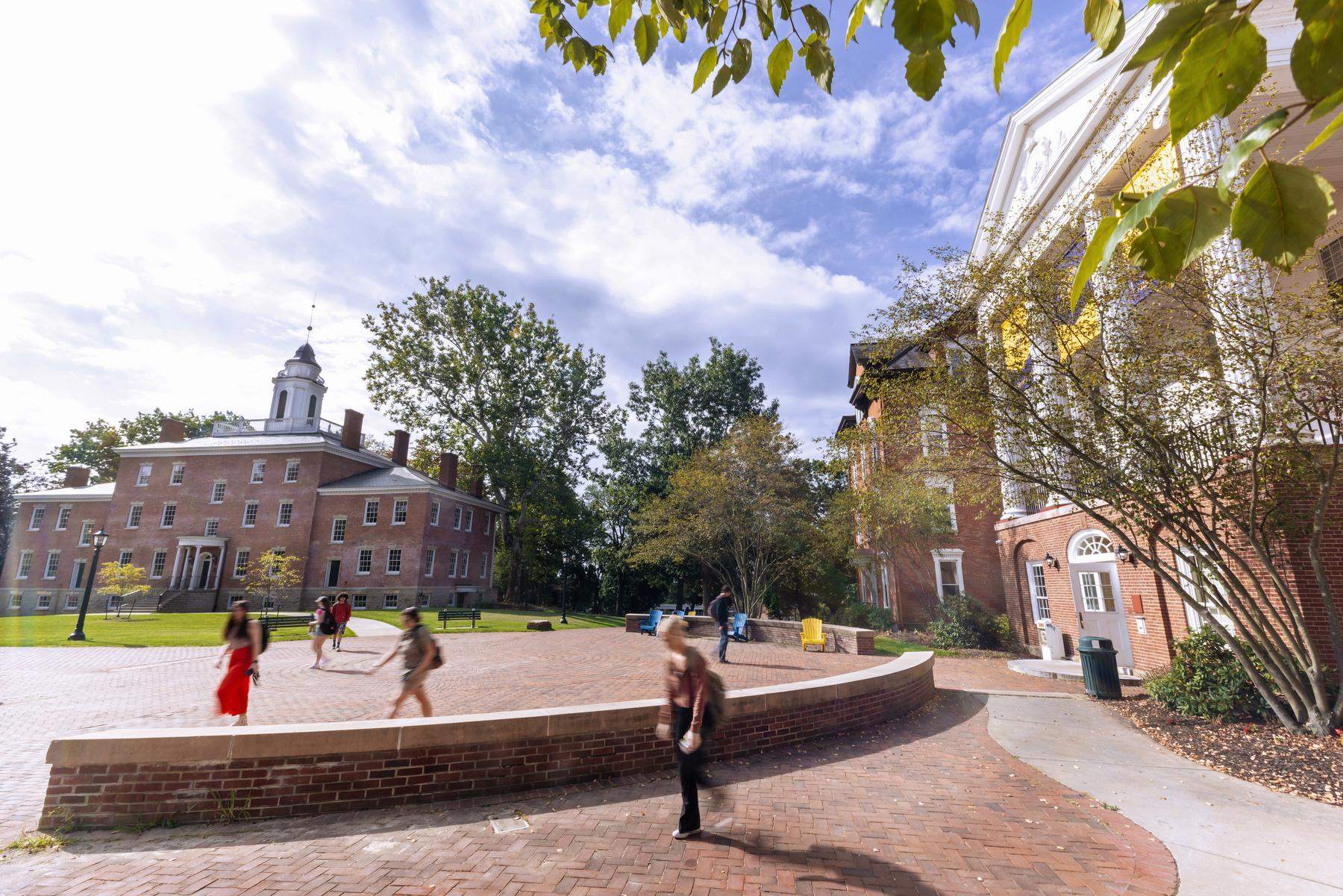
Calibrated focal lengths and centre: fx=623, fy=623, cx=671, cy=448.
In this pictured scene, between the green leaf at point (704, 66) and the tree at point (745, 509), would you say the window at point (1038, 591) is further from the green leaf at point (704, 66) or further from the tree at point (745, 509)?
the green leaf at point (704, 66)

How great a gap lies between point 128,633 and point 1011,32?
2906 centimetres

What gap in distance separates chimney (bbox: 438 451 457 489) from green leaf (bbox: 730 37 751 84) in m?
40.2

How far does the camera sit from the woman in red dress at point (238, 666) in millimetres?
7973

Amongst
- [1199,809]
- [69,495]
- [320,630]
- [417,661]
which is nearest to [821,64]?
[1199,809]

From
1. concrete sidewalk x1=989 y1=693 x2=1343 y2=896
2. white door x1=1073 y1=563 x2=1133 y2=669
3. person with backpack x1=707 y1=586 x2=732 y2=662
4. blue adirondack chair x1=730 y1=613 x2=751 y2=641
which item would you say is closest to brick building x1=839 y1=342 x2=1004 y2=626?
blue adirondack chair x1=730 y1=613 x2=751 y2=641

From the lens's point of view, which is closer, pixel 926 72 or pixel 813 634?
pixel 926 72

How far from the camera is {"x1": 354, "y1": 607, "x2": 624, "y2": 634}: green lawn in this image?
24.9m

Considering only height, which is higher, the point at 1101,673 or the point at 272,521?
the point at 272,521

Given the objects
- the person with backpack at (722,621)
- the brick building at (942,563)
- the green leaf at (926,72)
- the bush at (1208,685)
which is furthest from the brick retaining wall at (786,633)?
the green leaf at (926,72)

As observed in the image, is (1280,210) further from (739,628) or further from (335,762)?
(739,628)

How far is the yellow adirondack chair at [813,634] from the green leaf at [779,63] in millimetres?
17376

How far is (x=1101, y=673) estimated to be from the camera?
11812 millimetres

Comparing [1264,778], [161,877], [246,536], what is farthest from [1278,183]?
[246,536]

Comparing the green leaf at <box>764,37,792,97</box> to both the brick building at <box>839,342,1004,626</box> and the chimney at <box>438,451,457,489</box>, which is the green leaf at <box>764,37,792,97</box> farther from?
the chimney at <box>438,451,457,489</box>
